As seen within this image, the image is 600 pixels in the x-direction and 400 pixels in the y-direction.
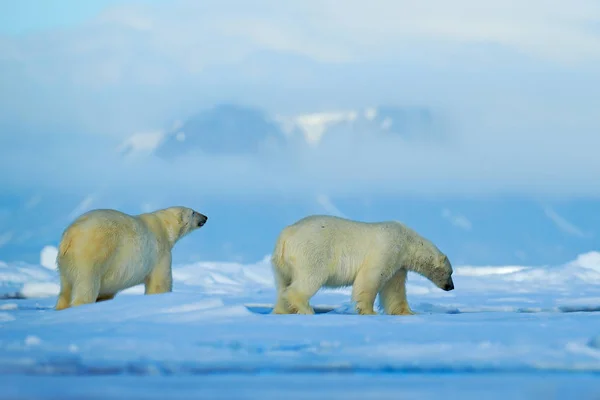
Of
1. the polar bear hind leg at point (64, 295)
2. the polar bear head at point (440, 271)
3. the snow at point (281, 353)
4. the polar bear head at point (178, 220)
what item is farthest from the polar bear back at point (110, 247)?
the polar bear head at point (440, 271)

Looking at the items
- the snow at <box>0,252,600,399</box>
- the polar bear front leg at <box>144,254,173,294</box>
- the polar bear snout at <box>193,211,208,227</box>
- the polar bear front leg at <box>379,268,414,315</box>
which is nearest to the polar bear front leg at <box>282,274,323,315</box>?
the snow at <box>0,252,600,399</box>

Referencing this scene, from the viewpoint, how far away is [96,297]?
775 centimetres

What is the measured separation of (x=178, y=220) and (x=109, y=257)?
1.22 m

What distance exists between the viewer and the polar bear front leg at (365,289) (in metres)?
7.98

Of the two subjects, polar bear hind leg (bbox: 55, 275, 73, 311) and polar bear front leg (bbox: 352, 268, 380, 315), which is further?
polar bear front leg (bbox: 352, 268, 380, 315)

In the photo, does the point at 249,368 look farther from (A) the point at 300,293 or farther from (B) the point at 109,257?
(B) the point at 109,257

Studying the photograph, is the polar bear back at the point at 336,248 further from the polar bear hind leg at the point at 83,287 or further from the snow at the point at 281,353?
the polar bear hind leg at the point at 83,287

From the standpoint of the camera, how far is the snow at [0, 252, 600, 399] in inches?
173

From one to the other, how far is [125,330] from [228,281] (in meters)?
6.56

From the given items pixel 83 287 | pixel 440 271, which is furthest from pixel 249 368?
pixel 440 271

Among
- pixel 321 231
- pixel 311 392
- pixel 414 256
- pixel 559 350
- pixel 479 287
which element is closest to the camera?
pixel 311 392

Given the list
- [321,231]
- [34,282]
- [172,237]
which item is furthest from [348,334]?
[34,282]

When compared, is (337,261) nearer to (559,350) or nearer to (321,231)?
(321,231)

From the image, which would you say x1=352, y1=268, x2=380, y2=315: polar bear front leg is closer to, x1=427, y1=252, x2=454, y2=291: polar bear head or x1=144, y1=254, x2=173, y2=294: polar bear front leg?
x1=427, y1=252, x2=454, y2=291: polar bear head
